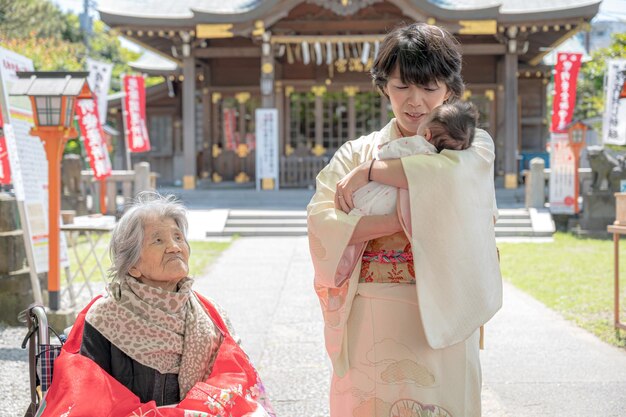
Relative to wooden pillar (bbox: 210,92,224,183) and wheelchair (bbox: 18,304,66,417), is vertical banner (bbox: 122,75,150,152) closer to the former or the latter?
wooden pillar (bbox: 210,92,224,183)

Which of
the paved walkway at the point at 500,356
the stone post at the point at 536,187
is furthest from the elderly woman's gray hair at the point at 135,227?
the stone post at the point at 536,187

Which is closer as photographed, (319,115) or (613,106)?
(613,106)

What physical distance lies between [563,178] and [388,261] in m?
12.5

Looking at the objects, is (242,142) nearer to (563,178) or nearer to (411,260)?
(563,178)

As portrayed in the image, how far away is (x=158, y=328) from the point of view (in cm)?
242

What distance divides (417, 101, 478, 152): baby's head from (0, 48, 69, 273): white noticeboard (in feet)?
14.1

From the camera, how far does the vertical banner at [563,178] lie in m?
13.8

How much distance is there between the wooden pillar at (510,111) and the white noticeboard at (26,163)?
40.0 feet

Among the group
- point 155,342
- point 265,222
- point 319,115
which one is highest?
point 319,115

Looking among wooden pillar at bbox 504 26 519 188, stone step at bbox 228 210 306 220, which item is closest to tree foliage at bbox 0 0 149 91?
stone step at bbox 228 210 306 220

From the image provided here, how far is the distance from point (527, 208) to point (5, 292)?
10.7 meters

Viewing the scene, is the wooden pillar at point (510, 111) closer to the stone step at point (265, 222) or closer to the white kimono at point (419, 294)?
the stone step at point (265, 222)

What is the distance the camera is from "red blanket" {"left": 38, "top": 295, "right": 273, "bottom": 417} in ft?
7.33

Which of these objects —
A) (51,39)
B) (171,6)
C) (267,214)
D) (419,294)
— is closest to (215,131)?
(171,6)
